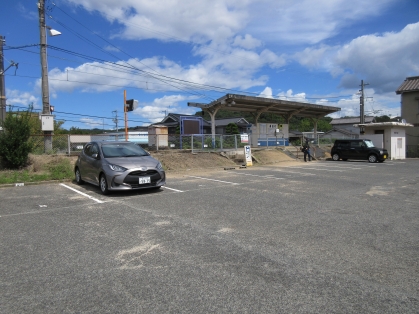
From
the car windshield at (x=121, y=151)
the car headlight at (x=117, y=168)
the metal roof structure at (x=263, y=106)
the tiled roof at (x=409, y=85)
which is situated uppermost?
the tiled roof at (x=409, y=85)

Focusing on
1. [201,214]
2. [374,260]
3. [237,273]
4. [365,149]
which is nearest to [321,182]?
[201,214]

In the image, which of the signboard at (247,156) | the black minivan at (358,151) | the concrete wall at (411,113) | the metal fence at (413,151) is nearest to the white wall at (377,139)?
the black minivan at (358,151)

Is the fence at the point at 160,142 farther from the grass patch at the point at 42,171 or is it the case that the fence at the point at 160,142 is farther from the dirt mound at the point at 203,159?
the grass patch at the point at 42,171

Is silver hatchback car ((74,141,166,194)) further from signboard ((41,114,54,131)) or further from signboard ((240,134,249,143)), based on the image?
signboard ((240,134,249,143))

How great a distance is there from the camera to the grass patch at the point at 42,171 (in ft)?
37.4

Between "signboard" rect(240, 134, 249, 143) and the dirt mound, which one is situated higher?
"signboard" rect(240, 134, 249, 143)

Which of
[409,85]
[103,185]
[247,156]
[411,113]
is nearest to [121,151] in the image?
[103,185]

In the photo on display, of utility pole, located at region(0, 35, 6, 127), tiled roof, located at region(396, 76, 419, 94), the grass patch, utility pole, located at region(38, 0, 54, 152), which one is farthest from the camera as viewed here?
A: tiled roof, located at region(396, 76, 419, 94)

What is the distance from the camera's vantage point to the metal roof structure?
21812mm

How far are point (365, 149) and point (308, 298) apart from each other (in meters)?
22.3

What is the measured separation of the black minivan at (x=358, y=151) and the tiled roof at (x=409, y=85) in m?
13.4

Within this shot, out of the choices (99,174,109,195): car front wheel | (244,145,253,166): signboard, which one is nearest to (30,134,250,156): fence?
(244,145,253,166): signboard

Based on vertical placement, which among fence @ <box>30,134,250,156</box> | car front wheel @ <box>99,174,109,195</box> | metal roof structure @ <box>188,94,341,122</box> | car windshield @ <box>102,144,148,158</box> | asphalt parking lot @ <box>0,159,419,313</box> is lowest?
asphalt parking lot @ <box>0,159,419,313</box>

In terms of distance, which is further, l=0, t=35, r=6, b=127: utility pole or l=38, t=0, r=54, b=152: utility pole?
l=0, t=35, r=6, b=127: utility pole
